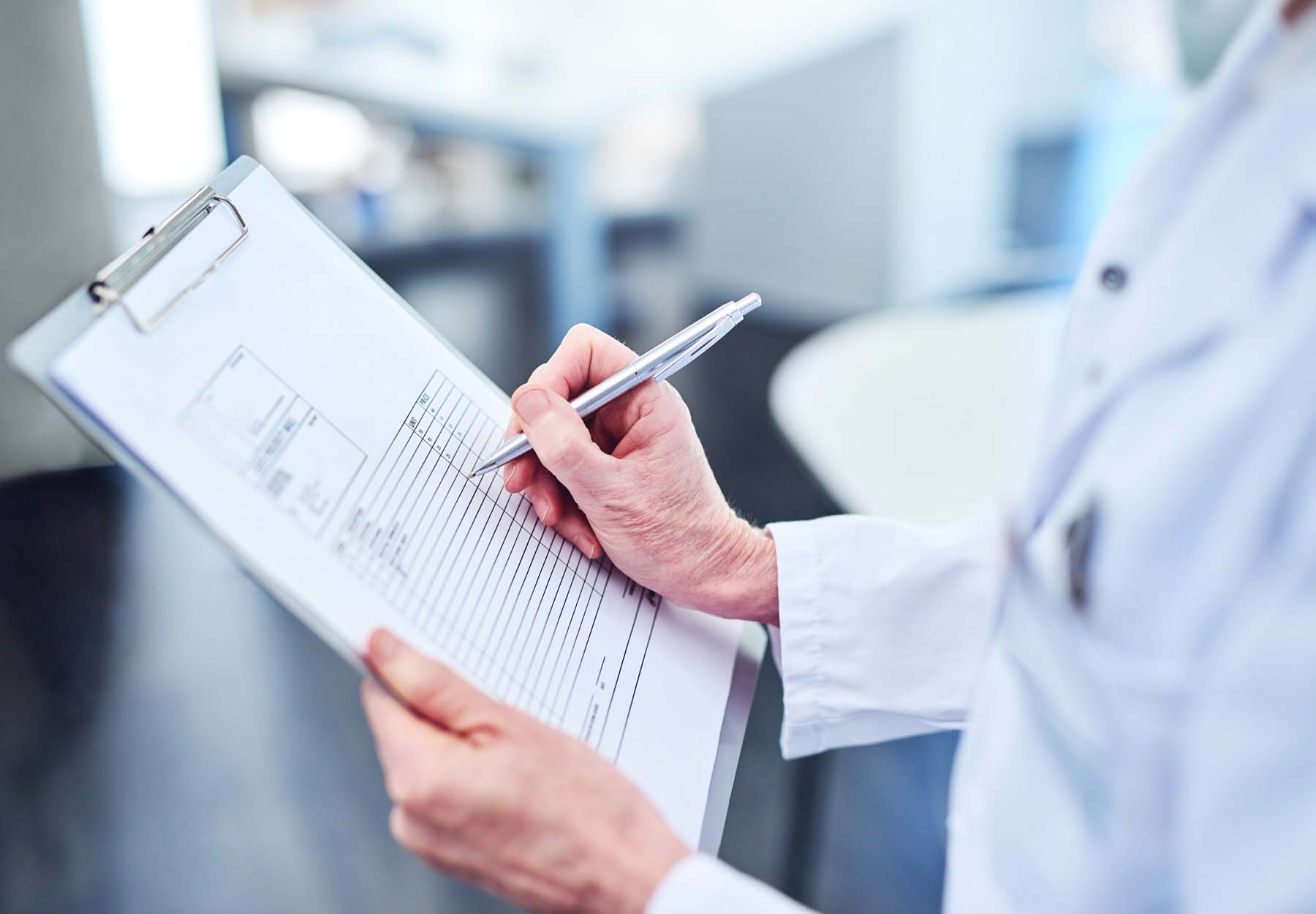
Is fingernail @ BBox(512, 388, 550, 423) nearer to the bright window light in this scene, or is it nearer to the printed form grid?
the printed form grid

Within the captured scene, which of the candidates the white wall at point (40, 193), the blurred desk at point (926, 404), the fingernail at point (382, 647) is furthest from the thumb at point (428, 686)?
the white wall at point (40, 193)

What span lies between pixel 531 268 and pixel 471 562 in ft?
8.13

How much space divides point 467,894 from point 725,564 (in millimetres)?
663

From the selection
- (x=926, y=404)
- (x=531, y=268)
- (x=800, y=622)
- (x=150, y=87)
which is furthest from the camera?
(x=531, y=268)

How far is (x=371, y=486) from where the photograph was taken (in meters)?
0.39

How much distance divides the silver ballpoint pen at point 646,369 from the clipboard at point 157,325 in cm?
11

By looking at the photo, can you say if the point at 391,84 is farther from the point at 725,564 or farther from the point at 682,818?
the point at 682,818

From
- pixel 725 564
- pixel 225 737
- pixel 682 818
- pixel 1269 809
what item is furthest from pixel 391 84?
pixel 1269 809

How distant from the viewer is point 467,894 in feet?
3.28

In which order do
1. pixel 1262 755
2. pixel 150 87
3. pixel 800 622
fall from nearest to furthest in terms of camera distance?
pixel 1262 755
pixel 800 622
pixel 150 87

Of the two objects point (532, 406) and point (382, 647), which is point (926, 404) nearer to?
point (532, 406)

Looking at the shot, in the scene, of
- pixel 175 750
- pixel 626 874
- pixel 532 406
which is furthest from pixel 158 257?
pixel 175 750

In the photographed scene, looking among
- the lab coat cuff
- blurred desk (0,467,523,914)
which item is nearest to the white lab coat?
the lab coat cuff

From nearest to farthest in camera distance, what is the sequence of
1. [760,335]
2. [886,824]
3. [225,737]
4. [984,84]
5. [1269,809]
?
[1269,809] → [886,824] → [225,737] → [984,84] → [760,335]
